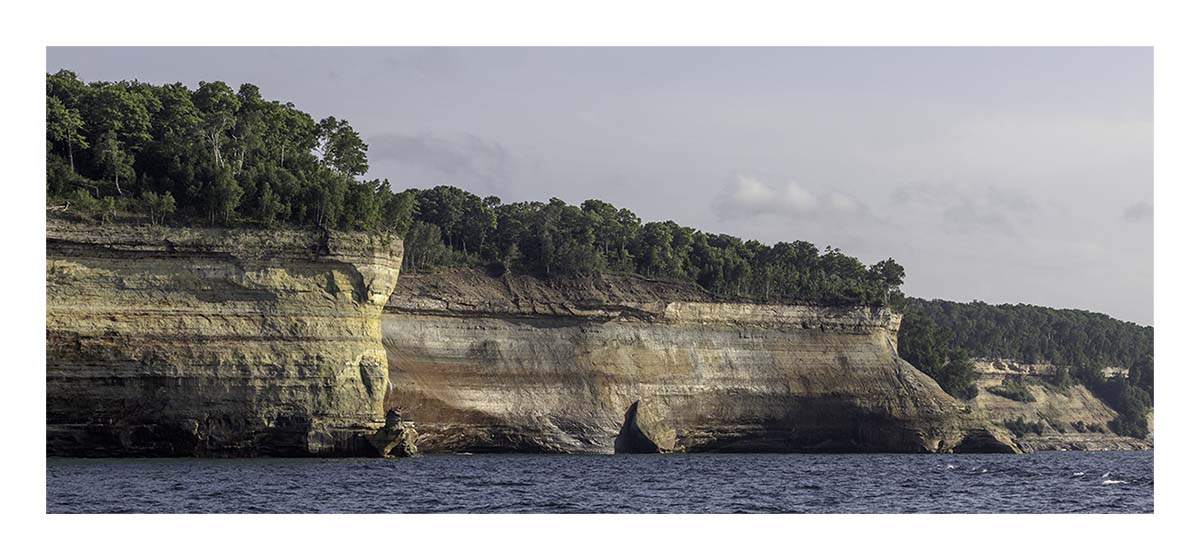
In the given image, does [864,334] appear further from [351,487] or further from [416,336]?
[351,487]

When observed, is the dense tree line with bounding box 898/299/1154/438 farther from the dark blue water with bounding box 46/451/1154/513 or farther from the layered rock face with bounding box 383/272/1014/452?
the dark blue water with bounding box 46/451/1154/513

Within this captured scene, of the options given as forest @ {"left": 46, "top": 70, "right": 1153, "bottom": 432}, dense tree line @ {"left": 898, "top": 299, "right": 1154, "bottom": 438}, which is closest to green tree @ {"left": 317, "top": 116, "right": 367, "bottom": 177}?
forest @ {"left": 46, "top": 70, "right": 1153, "bottom": 432}

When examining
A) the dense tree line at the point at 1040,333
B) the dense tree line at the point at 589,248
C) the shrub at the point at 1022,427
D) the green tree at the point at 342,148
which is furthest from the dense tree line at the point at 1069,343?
the green tree at the point at 342,148

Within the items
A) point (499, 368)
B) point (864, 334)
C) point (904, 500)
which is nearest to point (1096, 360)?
point (864, 334)

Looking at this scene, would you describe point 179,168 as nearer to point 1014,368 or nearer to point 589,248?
point 589,248

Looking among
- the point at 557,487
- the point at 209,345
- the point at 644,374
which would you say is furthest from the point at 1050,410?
the point at 209,345

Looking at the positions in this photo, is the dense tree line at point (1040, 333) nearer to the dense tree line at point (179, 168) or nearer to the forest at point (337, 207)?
the forest at point (337, 207)
